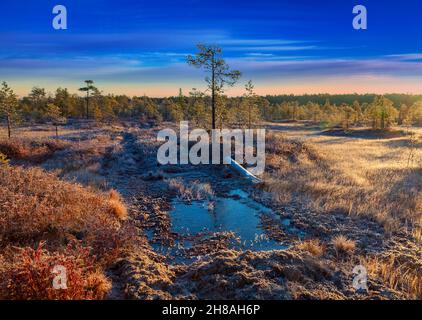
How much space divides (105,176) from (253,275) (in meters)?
14.1

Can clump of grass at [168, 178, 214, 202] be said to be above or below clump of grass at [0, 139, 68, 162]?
below

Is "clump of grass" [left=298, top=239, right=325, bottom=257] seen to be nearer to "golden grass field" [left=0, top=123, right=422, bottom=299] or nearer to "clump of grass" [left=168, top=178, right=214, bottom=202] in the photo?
"golden grass field" [left=0, top=123, right=422, bottom=299]

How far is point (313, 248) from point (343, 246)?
1.01 meters

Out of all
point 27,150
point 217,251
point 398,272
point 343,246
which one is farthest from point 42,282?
point 27,150

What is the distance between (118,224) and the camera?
35.5ft

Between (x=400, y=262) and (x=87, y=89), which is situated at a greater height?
(x=87, y=89)

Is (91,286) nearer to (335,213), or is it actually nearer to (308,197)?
(335,213)

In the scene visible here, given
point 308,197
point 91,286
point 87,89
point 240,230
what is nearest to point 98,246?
point 91,286

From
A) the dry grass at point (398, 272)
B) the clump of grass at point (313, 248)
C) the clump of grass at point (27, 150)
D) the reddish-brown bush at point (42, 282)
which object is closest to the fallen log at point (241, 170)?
the clump of grass at point (313, 248)

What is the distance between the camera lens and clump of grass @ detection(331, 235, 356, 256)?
9.10 meters

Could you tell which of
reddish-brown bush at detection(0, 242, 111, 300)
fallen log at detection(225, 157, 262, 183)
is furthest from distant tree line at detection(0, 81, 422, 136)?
reddish-brown bush at detection(0, 242, 111, 300)

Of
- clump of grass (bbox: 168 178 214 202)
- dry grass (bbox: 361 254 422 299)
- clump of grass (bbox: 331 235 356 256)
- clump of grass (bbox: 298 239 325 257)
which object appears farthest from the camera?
Answer: clump of grass (bbox: 168 178 214 202)

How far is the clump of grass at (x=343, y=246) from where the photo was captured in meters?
9.10

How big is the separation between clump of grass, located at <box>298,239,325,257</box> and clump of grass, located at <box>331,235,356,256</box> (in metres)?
0.42
